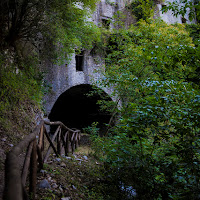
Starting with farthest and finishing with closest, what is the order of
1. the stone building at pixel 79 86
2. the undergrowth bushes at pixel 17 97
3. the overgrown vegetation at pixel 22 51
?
the stone building at pixel 79 86
the overgrown vegetation at pixel 22 51
the undergrowth bushes at pixel 17 97

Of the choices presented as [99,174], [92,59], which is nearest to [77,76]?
[92,59]

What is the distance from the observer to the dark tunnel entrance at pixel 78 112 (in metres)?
13.9

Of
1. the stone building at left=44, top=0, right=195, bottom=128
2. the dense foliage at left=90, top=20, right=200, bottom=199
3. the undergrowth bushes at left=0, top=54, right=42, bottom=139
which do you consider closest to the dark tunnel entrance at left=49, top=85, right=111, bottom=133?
the stone building at left=44, top=0, right=195, bottom=128

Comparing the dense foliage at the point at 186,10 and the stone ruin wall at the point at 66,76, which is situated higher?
the dense foliage at the point at 186,10

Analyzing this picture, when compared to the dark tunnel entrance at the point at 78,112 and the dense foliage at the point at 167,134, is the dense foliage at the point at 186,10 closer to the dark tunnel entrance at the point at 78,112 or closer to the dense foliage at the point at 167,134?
the dense foliage at the point at 167,134

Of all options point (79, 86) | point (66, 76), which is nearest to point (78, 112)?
point (79, 86)

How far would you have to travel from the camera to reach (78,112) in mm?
15711

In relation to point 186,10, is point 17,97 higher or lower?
lower

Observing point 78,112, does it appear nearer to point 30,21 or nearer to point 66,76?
point 66,76

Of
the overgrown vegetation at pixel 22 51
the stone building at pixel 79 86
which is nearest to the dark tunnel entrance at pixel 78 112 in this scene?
the stone building at pixel 79 86

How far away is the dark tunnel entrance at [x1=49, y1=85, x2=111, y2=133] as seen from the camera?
1392 cm

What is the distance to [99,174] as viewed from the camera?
380 cm

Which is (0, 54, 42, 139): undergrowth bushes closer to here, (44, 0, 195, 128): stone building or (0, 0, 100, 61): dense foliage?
(0, 0, 100, 61): dense foliage

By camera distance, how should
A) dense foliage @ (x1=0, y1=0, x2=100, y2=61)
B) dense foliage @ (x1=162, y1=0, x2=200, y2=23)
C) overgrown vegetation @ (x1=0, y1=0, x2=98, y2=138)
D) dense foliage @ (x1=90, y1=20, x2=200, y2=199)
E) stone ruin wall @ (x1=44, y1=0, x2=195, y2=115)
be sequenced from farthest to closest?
stone ruin wall @ (x1=44, y1=0, x2=195, y2=115) < dense foliage @ (x1=0, y1=0, x2=100, y2=61) < overgrown vegetation @ (x1=0, y1=0, x2=98, y2=138) < dense foliage @ (x1=162, y1=0, x2=200, y2=23) < dense foliage @ (x1=90, y1=20, x2=200, y2=199)
